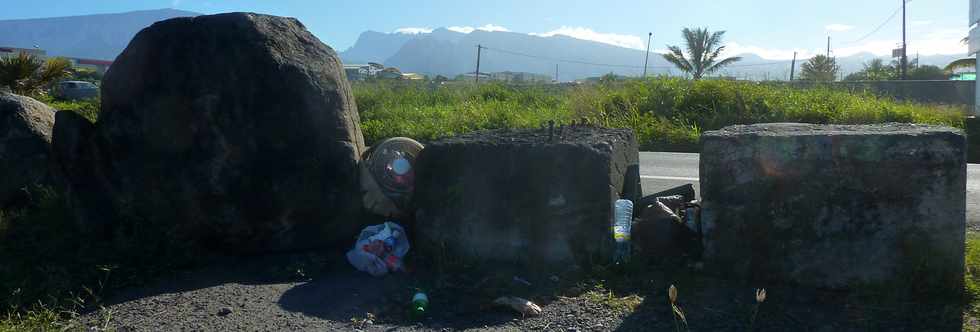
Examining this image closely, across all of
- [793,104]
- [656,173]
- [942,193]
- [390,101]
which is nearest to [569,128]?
[942,193]

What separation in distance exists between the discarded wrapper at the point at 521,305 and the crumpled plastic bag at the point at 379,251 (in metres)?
0.90

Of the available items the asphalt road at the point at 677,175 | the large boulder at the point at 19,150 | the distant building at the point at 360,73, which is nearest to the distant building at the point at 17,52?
the distant building at the point at 360,73

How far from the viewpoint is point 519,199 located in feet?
14.1

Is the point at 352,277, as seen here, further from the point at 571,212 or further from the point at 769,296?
the point at 769,296

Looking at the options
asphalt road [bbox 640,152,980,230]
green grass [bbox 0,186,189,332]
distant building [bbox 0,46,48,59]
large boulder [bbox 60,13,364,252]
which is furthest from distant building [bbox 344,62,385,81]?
large boulder [bbox 60,13,364,252]

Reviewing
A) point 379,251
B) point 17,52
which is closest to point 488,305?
point 379,251

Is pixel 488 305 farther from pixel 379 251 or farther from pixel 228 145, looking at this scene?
pixel 228 145

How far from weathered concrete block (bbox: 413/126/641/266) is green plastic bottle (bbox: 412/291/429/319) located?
0.63 meters

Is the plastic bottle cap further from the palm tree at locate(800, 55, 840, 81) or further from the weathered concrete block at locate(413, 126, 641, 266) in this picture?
the palm tree at locate(800, 55, 840, 81)

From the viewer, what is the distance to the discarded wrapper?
3.63m

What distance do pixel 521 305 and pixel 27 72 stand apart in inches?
678

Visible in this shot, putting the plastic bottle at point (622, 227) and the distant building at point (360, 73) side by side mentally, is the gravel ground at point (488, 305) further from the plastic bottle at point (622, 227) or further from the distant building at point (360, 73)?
the distant building at point (360, 73)

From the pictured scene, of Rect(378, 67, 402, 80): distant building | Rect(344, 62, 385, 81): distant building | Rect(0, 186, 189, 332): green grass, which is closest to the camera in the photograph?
Rect(0, 186, 189, 332): green grass

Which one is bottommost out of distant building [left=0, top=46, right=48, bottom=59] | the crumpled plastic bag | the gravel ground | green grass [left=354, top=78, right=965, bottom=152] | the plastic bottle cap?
the gravel ground
